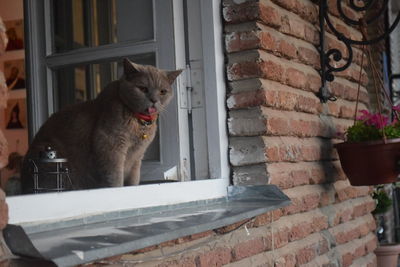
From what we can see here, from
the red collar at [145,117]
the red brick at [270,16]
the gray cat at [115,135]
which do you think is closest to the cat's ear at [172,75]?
the gray cat at [115,135]

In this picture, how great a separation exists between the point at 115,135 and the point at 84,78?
28.5 inches

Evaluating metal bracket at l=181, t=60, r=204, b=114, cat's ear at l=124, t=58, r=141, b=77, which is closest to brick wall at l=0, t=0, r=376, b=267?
metal bracket at l=181, t=60, r=204, b=114

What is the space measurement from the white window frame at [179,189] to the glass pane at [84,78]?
254 mm

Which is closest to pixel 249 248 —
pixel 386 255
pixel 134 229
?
pixel 134 229

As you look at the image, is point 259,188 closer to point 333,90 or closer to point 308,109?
point 308,109

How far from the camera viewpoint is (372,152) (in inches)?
90.3

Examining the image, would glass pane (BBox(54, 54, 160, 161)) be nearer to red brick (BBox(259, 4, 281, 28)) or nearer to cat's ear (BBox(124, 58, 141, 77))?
cat's ear (BBox(124, 58, 141, 77))

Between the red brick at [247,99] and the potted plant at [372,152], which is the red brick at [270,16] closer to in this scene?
the red brick at [247,99]

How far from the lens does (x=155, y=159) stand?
2.06 meters

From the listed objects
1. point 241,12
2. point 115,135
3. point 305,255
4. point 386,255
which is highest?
point 241,12

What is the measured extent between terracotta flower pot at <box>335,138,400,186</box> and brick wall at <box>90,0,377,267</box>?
0.14 m

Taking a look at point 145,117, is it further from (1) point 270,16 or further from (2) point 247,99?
(1) point 270,16

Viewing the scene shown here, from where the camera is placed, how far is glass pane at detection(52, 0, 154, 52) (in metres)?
2.09

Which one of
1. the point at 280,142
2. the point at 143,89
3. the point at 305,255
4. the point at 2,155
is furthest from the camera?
the point at 305,255
